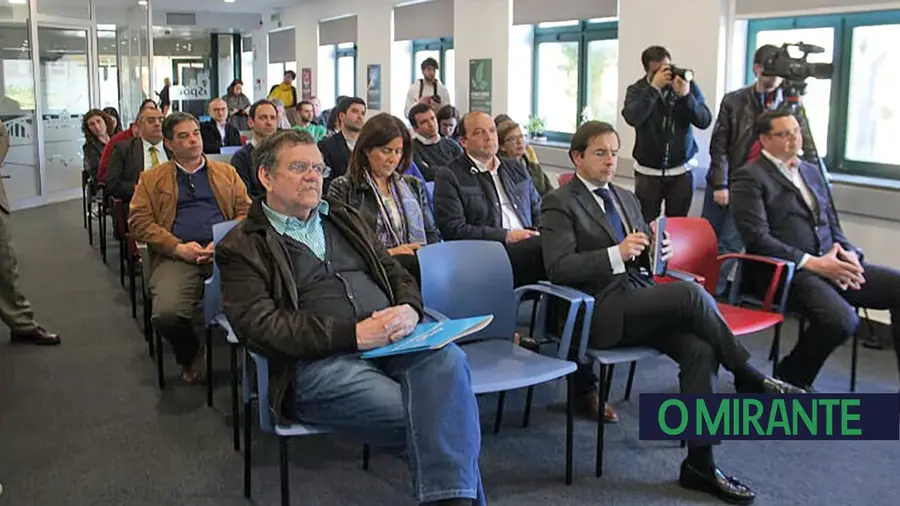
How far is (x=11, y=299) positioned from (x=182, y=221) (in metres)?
1.26

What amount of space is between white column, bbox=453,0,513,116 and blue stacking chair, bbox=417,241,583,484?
5735mm

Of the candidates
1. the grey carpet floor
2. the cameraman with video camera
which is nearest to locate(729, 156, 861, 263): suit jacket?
the grey carpet floor

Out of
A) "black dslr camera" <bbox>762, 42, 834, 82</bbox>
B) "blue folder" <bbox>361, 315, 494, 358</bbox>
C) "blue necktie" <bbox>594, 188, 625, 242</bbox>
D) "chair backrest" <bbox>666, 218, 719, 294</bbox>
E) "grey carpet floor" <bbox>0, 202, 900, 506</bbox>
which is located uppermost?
"black dslr camera" <bbox>762, 42, 834, 82</bbox>

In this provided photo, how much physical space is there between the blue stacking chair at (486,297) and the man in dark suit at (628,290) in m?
0.15

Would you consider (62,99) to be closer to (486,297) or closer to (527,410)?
(527,410)

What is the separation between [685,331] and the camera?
312 cm

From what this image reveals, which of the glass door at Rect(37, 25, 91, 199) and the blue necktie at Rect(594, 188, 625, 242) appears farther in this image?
the glass door at Rect(37, 25, 91, 199)

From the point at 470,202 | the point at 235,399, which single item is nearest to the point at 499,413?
the point at 235,399

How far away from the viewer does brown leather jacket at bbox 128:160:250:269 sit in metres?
4.12

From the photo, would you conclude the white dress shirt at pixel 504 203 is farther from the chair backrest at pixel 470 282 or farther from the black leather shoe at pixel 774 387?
the black leather shoe at pixel 774 387

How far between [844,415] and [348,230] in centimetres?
220

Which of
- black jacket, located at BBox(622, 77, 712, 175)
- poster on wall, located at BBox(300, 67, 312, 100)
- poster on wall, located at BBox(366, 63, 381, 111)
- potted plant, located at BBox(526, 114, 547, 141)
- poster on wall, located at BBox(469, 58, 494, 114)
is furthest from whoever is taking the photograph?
poster on wall, located at BBox(300, 67, 312, 100)

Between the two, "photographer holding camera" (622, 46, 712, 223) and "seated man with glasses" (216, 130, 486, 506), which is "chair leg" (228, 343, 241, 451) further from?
"photographer holding camera" (622, 46, 712, 223)

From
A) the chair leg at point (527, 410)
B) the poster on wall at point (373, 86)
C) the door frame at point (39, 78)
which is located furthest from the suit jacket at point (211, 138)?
the chair leg at point (527, 410)
